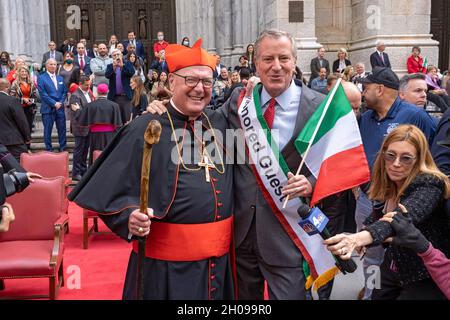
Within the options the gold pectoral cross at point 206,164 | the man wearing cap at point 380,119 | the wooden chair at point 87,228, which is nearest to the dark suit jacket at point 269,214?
the gold pectoral cross at point 206,164

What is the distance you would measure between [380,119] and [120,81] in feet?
26.1

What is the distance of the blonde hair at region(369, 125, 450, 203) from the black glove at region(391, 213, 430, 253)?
0.39 m

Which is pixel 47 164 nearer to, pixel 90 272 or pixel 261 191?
pixel 90 272

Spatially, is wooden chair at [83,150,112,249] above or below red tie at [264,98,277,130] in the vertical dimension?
below

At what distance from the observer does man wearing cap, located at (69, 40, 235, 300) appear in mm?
3127

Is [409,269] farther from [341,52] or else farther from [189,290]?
[341,52]

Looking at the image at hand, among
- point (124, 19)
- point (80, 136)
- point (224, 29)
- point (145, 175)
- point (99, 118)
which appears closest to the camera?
point (145, 175)

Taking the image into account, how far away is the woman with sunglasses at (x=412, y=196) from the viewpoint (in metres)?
3.00

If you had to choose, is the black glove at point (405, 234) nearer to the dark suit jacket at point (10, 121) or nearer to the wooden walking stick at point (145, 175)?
the wooden walking stick at point (145, 175)

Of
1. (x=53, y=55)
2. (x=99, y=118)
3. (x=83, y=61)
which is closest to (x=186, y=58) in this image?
(x=99, y=118)

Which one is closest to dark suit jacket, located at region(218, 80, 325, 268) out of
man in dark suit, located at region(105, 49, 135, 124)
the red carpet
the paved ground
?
the paved ground

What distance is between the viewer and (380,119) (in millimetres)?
4949

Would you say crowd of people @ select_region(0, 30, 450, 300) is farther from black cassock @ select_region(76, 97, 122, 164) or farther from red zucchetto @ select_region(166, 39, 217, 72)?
black cassock @ select_region(76, 97, 122, 164)

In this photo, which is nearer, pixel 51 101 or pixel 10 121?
pixel 10 121
